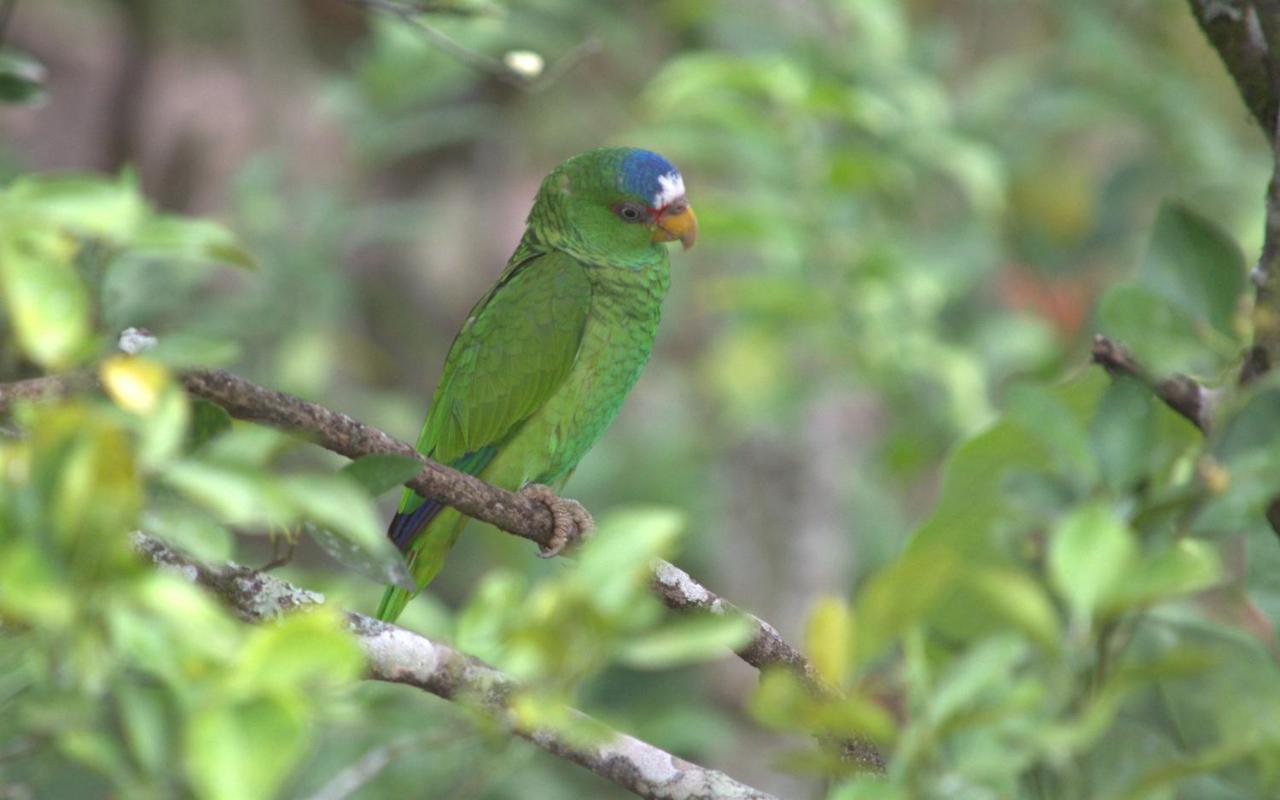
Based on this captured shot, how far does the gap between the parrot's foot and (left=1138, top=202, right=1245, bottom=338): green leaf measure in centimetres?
85

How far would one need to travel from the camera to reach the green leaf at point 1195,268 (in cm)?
158

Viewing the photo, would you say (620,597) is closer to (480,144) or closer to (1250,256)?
(1250,256)

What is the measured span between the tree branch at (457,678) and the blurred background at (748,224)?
713 millimetres

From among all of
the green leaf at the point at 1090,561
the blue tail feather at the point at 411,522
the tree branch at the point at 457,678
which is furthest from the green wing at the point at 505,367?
the green leaf at the point at 1090,561

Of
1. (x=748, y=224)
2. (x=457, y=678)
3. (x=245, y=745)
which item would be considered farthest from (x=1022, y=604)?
(x=748, y=224)

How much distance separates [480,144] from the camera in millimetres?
4988

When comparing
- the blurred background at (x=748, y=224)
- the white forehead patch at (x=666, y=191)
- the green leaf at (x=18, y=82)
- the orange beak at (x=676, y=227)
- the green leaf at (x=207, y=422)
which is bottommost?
the blurred background at (x=748, y=224)

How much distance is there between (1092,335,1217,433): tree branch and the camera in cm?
143

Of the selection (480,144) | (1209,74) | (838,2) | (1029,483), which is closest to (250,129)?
(480,144)

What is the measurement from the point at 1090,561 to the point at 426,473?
717 millimetres

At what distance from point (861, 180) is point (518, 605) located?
196cm

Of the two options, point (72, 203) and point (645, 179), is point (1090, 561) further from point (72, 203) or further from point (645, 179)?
point (645, 179)

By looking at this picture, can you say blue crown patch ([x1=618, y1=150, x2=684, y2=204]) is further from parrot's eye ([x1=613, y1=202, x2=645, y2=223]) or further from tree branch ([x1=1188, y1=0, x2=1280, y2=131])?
tree branch ([x1=1188, y1=0, x2=1280, y2=131])

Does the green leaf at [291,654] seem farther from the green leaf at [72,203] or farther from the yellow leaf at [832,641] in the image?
the green leaf at [72,203]
